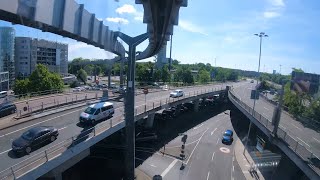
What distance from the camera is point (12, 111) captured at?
3012cm

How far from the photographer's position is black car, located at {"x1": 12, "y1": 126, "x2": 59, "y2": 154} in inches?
753

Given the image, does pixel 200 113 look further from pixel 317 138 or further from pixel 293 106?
pixel 317 138

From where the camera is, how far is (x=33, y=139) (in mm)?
19906

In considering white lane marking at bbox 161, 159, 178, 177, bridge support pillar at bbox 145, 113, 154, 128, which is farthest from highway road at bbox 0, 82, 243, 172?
white lane marking at bbox 161, 159, 178, 177

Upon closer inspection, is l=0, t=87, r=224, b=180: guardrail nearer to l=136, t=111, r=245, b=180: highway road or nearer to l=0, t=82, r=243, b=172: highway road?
l=0, t=82, r=243, b=172: highway road

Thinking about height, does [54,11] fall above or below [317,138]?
above

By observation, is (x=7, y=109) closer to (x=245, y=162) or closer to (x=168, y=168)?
(x=168, y=168)

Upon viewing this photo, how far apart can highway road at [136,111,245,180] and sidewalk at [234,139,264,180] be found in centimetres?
57

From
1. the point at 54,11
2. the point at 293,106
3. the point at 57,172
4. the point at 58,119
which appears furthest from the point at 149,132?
the point at 54,11

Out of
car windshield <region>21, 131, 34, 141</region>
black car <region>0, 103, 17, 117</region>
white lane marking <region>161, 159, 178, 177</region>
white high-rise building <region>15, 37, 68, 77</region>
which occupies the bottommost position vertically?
white lane marking <region>161, 159, 178, 177</region>

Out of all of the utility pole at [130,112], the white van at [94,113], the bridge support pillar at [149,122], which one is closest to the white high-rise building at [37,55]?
the bridge support pillar at [149,122]

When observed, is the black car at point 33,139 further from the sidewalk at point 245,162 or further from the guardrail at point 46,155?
the sidewalk at point 245,162

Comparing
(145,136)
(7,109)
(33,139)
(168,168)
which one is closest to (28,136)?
(33,139)

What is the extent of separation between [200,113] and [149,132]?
2351 centimetres
